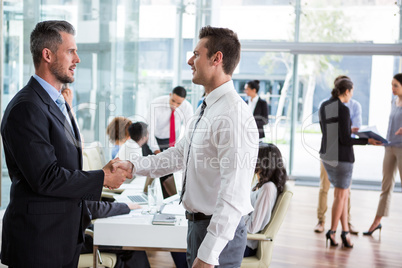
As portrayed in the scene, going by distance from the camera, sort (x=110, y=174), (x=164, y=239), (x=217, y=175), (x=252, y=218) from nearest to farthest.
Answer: (x=217, y=175), (x=110, y=174), (x=164, y=239), (x=252, y=218)

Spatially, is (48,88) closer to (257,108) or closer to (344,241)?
(344,241)

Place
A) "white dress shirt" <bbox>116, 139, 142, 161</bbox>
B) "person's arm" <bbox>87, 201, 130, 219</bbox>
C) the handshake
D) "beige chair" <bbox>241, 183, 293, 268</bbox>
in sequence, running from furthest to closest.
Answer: "white dress shirt" <bbox>116, 139, 142, 161</bbox>, "beige chair" <bbox>241, 183, 293, 268</bbox>, "person's arm" <bbox>87, 201, 130, 219</bbox>, the handshake

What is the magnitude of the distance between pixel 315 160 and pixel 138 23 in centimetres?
438

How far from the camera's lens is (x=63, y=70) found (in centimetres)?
189

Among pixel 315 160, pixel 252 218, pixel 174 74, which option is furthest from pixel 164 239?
pixel 315 160

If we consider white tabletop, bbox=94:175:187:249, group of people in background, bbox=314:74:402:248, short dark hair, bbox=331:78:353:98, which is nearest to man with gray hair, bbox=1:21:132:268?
white tabletop, bbox=94:175:187:249

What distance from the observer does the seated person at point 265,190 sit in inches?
115

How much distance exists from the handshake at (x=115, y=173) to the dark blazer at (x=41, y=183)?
0.22m

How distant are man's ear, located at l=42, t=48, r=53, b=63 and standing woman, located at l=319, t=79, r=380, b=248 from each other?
3.20 meters

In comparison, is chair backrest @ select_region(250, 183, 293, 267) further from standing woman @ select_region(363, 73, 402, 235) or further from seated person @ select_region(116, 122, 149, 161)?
standing woman @ select_region(363, 73, 402, 235)

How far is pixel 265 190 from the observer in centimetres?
302

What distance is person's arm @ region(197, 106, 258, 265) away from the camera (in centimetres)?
158

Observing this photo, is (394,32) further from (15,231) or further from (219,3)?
(15,231)

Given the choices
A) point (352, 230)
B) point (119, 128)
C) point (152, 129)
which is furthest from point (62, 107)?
point (152, 129)
